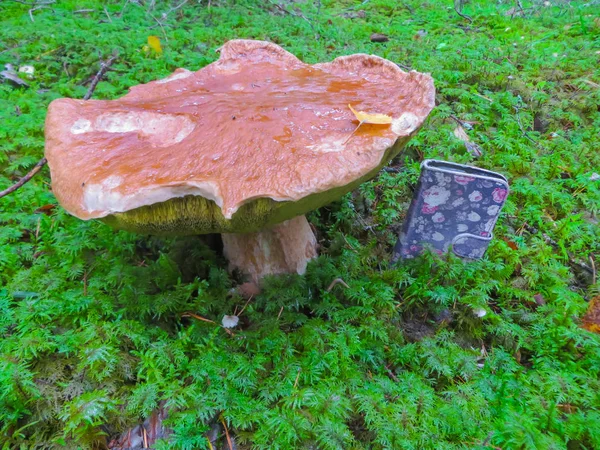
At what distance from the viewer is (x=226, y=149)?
129cm

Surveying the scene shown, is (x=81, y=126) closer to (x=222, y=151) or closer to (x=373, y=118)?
(x=222, y=151)

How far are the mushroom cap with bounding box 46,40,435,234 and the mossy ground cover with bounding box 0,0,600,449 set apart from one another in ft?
1.95

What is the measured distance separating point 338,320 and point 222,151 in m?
0.99

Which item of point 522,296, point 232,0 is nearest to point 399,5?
point 232,0

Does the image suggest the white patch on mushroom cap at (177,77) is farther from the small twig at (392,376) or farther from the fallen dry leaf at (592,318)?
the fallen dry leaf at (592,318)

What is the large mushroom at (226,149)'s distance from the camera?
3.81 ft

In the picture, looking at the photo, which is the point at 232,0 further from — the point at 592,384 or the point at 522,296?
the point at 592,384

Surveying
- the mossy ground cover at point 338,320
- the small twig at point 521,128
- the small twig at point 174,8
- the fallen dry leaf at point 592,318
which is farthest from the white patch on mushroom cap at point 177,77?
the small twig at point 174,8

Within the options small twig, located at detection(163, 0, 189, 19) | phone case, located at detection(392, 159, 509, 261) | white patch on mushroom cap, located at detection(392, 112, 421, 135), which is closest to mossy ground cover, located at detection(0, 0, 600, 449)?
phone case, located at detection(392, 159, 509, 261)

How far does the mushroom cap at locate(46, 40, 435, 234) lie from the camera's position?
1161mm

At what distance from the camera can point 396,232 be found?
234 cm

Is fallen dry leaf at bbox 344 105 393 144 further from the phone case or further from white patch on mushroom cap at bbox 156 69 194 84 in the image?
white patch on mushroom cap at bbox 156 69 194 84

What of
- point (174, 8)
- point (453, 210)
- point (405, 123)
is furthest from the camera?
point (174, 8)

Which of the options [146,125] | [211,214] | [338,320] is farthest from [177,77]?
[338,320]
